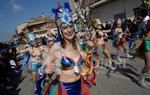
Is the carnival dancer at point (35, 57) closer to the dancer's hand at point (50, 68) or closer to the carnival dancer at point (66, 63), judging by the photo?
the carnival dancer at point (66, 63)

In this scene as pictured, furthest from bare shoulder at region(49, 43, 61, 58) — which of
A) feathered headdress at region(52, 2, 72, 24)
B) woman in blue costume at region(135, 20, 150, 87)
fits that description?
woman in blue costume at region(135, 20, 150, 87)

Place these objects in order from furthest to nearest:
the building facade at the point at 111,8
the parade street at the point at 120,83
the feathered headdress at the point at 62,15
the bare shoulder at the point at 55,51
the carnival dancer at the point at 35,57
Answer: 1. the building facade at the point at 111,8
2. the carnival dancer at the point at 35,57
3. the parade street at the point at 120,83
4. the feathered headdress at the point at 62,15
5. the bare shoulder at the point at 55,51

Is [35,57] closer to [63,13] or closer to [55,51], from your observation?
[63,13]

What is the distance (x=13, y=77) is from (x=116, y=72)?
7.07 m

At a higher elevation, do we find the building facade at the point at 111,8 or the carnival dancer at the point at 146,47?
the building facade at the point at 111,8

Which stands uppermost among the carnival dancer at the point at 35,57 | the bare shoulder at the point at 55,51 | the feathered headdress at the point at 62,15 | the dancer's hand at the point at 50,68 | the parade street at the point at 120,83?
the feathered headdress at the point at 62,15

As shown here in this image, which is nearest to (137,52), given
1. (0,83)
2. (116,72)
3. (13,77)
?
(116,72)

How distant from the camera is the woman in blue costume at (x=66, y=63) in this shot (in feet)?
9.93

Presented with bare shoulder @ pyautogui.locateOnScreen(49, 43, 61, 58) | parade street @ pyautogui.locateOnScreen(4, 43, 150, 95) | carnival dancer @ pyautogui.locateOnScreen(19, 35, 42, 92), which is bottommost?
parade street @ pyautogui.locateOnScreen(4, 43, 150, 95)

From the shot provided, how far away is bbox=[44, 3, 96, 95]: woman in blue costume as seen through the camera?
9.93 ft

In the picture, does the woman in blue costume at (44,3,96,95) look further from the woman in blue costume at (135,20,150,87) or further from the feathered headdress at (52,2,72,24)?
the woman in blue costume at (135,20,150,87)

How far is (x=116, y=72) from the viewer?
7355mm

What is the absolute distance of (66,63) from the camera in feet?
10.0

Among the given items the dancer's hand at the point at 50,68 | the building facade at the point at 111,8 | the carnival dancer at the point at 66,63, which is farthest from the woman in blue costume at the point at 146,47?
the building facade at the point at 111,8
